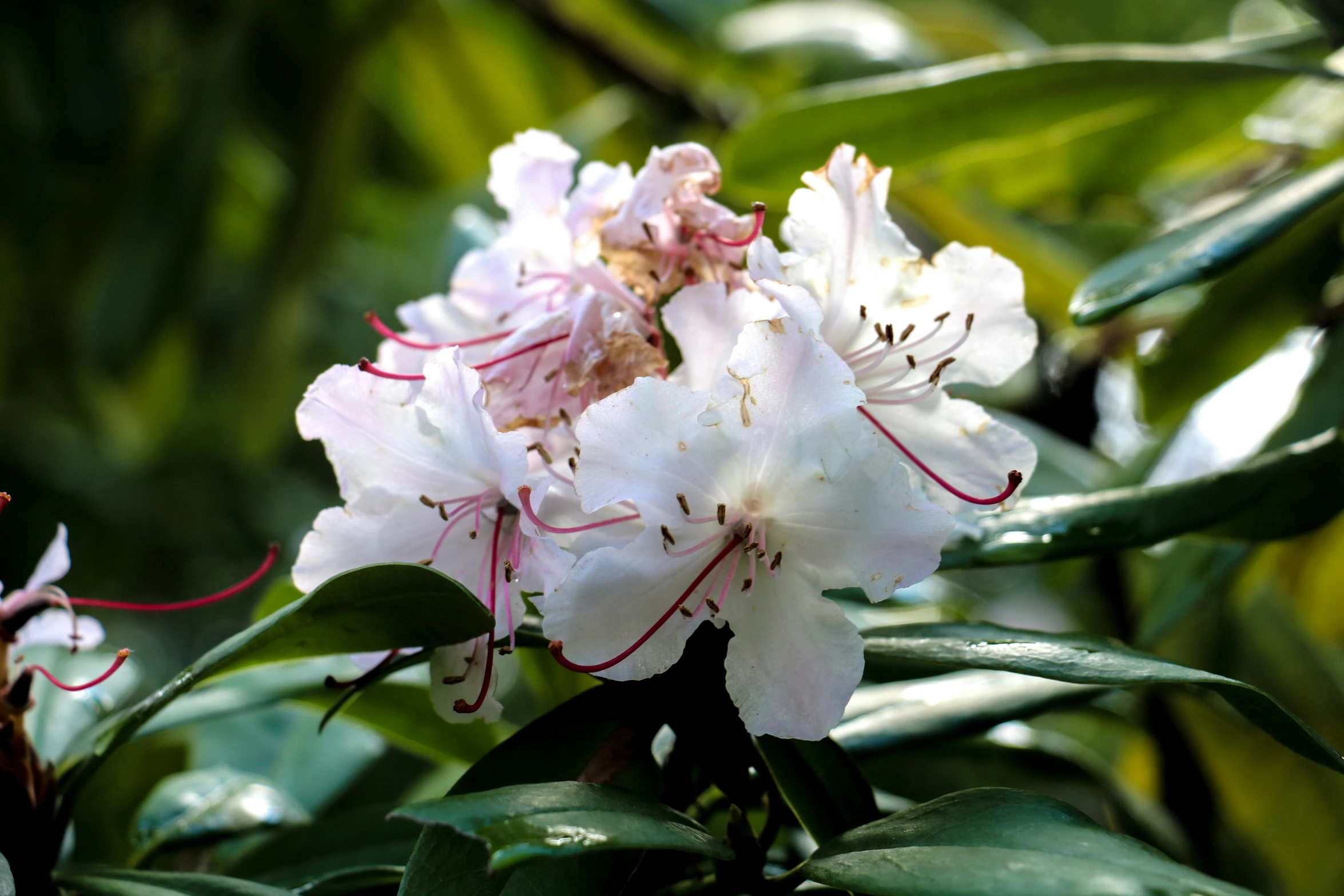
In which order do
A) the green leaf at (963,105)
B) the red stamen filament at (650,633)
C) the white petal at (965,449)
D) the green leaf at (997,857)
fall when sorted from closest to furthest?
the green leaf at (997,857) < the red stamen filament at (650,633) < the white petal at (965,449) < the green leaf at (963,105)

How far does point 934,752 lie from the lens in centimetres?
80

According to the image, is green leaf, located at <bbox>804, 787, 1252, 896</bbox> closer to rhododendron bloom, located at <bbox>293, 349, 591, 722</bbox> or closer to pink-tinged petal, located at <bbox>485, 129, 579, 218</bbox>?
rhododendron bloom, located at <bbox>293, 349, 591, 722</bbox>

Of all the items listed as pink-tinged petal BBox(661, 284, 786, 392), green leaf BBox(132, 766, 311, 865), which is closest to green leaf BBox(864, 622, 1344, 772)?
pink-tinged petal BBox(661, 284, 786, 392)

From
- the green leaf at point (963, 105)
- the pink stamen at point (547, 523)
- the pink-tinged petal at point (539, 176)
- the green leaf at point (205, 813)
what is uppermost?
the green leaf at point (963, 105)

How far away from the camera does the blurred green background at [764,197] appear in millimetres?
867

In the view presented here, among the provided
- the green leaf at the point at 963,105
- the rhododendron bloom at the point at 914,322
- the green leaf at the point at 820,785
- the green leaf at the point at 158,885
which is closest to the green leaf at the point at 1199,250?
the rhododendron bloom at the point at 914,322

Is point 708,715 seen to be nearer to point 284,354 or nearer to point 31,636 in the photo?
point 31,636

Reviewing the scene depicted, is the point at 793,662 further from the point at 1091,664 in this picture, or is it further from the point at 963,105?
the point at 963,105

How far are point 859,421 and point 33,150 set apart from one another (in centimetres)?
149

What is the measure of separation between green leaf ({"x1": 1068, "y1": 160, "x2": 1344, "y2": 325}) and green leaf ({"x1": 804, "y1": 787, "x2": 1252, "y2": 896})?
A: 10.8 inches

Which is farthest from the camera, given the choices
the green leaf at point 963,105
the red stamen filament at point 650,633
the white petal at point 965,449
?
the green leaf at point 963,105

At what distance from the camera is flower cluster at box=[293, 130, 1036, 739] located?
1.51 feet

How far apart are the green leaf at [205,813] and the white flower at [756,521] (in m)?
0.31

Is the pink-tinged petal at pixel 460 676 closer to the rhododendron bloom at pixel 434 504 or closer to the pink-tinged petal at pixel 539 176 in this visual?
the rhododendron bloom at pixel 434 504
